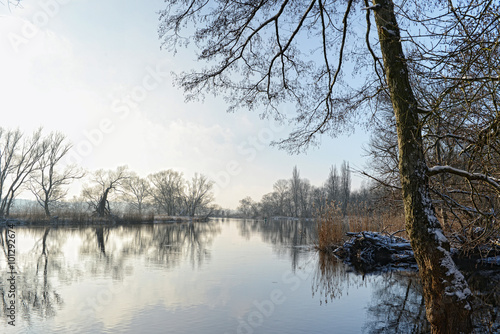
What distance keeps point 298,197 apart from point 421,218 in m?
61.9

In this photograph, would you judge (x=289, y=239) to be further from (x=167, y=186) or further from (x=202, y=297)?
(x=167, y=186)

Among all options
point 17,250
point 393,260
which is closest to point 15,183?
point 17,250

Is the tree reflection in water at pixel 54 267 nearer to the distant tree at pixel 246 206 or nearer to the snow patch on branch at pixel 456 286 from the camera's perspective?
the snow patch on branch at pixel 456 286

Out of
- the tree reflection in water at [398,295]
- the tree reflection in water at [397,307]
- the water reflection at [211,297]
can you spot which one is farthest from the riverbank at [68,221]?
the tree reflection in water at [397,307]

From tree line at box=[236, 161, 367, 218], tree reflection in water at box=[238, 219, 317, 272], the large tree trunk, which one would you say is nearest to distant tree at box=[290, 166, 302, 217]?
tree line at box=[236, 161, 367, 218]

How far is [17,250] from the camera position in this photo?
10117mm

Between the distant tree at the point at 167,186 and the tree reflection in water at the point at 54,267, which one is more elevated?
the distant tree at the point at 167,186

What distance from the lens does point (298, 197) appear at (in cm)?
6388

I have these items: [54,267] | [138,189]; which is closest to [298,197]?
[138,189]

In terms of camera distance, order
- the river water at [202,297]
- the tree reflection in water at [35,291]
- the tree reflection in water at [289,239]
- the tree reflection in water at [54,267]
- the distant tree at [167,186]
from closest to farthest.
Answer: the river water at [202,297], the tree reflection in water at [35,291], the tree reflection in water at [54,267], the tree reflection in water at [289,239], the distant tree at [167,186]

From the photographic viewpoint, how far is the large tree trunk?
2.53 m

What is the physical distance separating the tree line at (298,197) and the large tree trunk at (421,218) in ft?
155

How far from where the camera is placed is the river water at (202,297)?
4152 millimetres

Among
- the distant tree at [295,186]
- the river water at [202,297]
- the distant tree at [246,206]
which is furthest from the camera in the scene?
the distant tree at [246,206]
